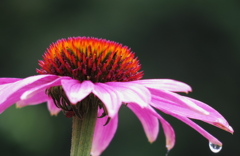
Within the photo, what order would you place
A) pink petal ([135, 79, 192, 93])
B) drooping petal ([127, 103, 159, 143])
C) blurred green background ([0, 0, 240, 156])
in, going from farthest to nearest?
1. blurred green background ([0, 0, 240, 156])
2. drooping petal ([127, 103, 159, 143])
3. pink petal ([135, 79, 192, 93])

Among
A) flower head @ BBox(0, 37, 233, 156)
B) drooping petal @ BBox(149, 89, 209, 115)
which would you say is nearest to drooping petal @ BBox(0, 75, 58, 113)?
flower head @ BBox(0, 37, 233, 156)

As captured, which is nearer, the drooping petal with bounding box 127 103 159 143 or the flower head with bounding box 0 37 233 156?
the flower head with bounding box 0 37 233 156

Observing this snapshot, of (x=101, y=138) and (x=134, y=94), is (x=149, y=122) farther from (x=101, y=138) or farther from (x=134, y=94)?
(x=134, y=94)

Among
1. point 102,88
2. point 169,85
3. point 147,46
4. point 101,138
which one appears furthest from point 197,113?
point 147,46

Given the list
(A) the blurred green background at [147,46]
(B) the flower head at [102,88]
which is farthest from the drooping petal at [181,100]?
(A) the blurred green background at [147,46]

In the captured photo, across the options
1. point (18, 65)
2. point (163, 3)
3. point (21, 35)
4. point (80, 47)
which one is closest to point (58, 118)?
point (18, 65)

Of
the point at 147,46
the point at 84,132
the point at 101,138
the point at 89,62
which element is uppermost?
the point at 89,62

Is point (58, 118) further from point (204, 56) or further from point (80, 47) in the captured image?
point (80, 47)

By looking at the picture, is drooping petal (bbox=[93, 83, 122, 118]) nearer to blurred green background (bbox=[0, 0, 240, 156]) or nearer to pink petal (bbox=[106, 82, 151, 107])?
pink petal (bbox=[106, 82, 151, 107])
